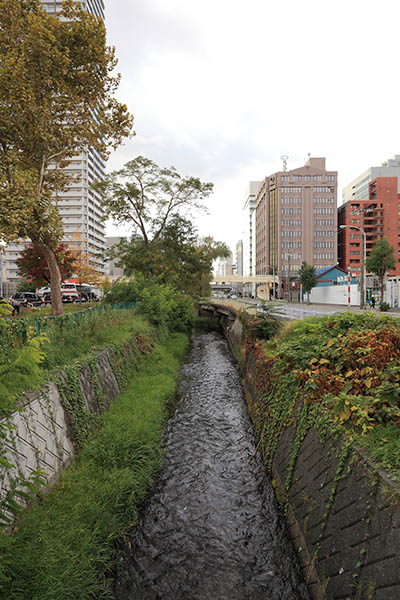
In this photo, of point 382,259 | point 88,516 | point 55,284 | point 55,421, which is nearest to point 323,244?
point 382,259

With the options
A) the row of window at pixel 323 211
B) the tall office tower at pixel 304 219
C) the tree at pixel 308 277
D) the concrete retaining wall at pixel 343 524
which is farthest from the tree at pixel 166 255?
the row of window at pixel 323 211

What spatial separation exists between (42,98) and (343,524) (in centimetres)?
1681

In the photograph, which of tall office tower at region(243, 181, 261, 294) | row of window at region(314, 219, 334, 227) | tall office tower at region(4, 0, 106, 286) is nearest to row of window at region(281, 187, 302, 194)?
row of window at region(314, 219, 334, 227)

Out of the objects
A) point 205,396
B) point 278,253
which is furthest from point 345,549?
point 278,253

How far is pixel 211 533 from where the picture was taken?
5328 millimetres

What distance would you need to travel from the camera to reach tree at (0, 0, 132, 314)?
458 inches

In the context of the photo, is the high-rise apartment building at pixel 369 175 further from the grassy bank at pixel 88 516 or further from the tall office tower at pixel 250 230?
the grassy bank at pixel 88 516

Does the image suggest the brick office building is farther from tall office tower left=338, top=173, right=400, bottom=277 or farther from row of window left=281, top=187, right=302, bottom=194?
tall office tower left=338, top=173, right=400, bottom=277

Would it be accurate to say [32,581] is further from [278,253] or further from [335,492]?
[278,253]

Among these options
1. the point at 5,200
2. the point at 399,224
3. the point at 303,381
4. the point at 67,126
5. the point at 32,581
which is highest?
the point at 399,224

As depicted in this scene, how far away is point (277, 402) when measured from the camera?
7.40 meters

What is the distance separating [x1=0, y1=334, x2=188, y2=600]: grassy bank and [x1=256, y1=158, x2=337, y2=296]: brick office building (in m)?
108

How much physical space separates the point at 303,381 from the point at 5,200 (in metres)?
10.6

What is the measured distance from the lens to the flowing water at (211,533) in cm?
430
